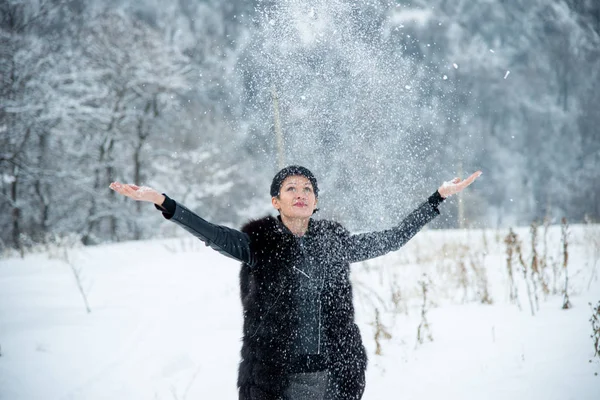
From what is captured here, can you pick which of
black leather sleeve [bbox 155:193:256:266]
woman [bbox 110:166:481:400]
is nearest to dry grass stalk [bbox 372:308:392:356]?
woman [bbox 110:166:481:400]

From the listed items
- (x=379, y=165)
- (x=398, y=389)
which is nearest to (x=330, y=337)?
(x=398, y=389)

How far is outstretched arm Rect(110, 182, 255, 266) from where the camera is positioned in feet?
6.00

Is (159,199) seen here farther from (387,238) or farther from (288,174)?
(387,238)

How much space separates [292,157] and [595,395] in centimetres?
1026

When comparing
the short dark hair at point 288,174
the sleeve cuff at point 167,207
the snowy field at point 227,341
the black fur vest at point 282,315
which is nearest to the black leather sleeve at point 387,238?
the black fur vest at point 282,315

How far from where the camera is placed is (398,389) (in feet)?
9.98

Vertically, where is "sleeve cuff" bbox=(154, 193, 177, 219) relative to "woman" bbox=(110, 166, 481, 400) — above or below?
above

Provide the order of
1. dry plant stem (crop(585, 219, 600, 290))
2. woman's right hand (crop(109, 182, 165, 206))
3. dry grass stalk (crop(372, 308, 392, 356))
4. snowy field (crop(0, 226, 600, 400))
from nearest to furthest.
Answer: woman's right hand (crop(109, 182, 165, 206)) < snowy field (crop(0, 226, 600, 400)) < dry grass stalk (crop(372, 308, 392, 356)) < dry plant stem (crop(585, 219, 600, 290))

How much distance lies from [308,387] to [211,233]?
885 millimetres

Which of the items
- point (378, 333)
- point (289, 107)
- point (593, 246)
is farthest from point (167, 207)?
point (289, 107)

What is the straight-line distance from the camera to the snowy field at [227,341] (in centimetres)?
303

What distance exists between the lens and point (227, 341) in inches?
157

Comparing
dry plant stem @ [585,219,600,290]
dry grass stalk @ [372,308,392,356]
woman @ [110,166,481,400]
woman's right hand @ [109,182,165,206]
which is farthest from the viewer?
dry plant stem @ [585,219,600,290]

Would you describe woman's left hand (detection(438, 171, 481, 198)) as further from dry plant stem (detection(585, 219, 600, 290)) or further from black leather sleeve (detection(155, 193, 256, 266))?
dry plant stem (detection(585, 219, 600, 290))
